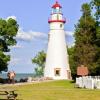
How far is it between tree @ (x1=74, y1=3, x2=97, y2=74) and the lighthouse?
11.9 metres

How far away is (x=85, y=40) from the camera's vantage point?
60.1 m

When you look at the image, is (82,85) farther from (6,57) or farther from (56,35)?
(56,35)

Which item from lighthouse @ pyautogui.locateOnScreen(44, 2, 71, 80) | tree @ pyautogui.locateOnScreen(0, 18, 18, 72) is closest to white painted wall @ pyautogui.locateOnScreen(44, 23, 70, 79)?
lighthouse @ pyautogui.locateOnScreen(44, 2, 71, 80)

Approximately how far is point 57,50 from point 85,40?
13050mm

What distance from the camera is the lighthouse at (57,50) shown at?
71.9 meters

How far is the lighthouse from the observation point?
71.9m

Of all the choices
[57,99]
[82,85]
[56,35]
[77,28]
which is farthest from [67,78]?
[57,99]

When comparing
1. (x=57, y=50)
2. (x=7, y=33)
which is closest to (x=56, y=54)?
(x=57, y=50)

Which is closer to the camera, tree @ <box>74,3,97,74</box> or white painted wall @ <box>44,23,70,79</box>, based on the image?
tree @ <box>74,3,97,74</box>

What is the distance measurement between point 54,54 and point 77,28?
11.8 metres

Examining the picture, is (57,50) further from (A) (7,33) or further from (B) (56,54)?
(A) (7,33)

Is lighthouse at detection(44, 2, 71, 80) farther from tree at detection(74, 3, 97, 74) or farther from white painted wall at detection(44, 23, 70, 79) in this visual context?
tree at detection(74, 3, 97, 74)

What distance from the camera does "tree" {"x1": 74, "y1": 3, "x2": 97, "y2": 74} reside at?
194 feet

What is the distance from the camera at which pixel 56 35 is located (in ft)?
242
